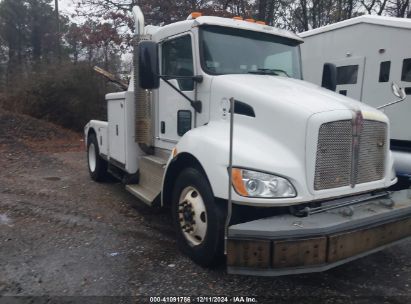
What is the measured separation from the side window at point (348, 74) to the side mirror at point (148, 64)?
190 inches

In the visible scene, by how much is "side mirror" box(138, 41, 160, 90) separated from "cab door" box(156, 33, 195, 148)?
0.24 meters

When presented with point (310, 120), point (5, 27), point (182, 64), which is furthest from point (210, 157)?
point (5, 27)

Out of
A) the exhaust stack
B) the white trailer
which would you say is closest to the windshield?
the exhaust stack

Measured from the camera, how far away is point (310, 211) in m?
3.39

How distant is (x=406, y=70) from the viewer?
22.8 feet

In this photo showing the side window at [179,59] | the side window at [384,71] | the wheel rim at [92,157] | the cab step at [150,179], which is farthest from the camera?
the wheel rim at [92,157]

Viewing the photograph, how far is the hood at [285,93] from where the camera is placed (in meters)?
3.58

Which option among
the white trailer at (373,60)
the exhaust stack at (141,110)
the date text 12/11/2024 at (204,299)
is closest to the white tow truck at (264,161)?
the date text 12/11/2024 at (204,299)

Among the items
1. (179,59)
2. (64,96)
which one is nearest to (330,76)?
(179,59)

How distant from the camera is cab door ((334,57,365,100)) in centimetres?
761

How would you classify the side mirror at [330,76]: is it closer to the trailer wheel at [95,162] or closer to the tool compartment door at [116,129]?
the tool compartment door at [116,129]

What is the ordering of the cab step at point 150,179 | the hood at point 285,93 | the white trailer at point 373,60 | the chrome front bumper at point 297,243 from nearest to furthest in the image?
the chrome front bumper at point 297,243
the hood at point 285,93
the cab step at point 150,179
the white trailer at point 373,60

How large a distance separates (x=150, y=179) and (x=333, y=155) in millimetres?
2674

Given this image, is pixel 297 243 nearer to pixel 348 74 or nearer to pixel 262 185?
pixel 262 185
